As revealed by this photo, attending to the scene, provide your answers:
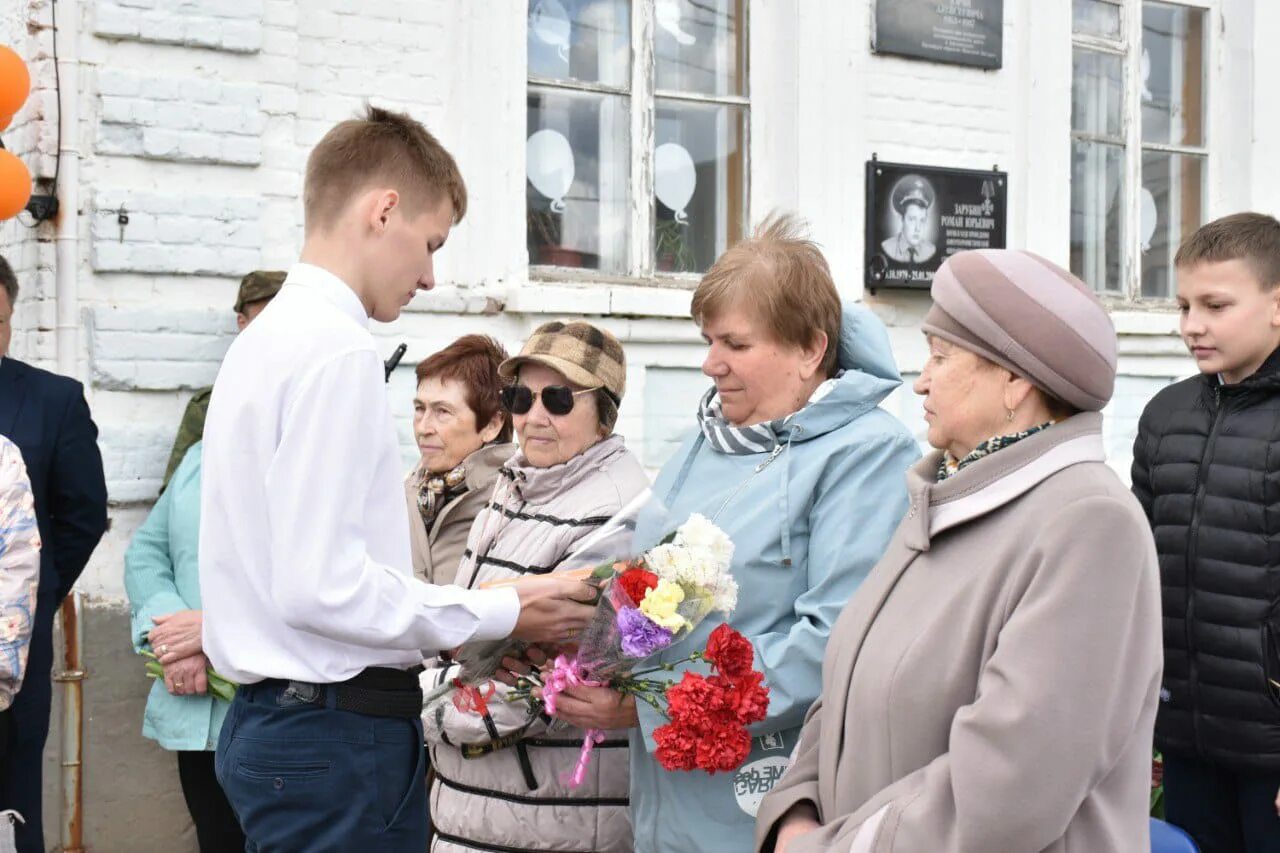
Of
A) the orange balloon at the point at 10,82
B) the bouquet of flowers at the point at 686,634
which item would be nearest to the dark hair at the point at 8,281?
the orange balloon at the point at 10,82

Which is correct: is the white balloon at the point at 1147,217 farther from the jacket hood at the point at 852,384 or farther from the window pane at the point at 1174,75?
the jacket hood at the point at 852,384

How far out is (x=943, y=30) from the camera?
6.26m

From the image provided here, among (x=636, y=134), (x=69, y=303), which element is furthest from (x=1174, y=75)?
(x=69, y=303)

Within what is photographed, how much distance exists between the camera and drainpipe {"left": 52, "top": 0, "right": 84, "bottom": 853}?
4.68m

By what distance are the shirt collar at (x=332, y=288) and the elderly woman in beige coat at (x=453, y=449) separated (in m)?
1.47

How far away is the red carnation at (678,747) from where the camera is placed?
2.48m

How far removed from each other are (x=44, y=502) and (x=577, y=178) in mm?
2722

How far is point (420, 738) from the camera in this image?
2.50 m

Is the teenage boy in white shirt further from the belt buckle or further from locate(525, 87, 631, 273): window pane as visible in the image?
locate(525, 87, 631, 273): window pane

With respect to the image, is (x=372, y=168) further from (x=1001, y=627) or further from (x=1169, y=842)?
(x=1169, y=842)

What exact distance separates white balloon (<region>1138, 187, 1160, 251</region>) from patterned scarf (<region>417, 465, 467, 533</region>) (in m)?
4.63

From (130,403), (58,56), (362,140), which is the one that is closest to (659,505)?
(362,140)

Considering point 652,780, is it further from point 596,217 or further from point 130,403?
point 596,217

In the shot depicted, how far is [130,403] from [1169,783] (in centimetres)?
349
